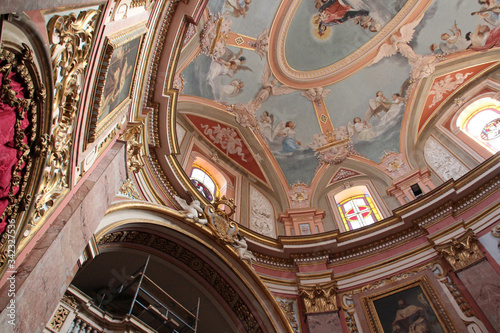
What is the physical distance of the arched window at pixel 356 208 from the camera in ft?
38.3

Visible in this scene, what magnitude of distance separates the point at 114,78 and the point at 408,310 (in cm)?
771

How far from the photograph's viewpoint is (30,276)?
3.71 meters

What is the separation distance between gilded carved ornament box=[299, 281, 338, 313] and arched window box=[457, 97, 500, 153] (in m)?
6.48

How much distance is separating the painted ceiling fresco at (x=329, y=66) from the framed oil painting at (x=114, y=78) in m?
5.91

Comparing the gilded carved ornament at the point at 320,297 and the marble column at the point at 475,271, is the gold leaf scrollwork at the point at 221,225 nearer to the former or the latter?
the gilded carved ornament at the point at 320,297

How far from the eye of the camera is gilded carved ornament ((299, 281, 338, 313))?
28.5ft

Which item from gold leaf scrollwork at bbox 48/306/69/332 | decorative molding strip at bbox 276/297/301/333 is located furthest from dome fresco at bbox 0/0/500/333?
decorative molding strip at bbox 276/297/301/333

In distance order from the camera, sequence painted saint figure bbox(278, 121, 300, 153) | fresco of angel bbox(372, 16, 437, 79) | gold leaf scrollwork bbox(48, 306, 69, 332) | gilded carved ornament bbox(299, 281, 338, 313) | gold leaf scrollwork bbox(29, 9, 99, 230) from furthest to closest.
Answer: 1. painted saint figure bbox(278, 121, 300, 153)
2. fresco of angel bbox(372, 16, 437, 79)
3. gilded carved ornament bbox(299, 281, 338, 313)
4. gold leaf scrollwork bbox(48, 306, 69, 332)
5. gold leaf scrollwork bbox(29, 9, 99, 230)

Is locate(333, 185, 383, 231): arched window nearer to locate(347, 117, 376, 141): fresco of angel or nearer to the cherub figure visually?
locate(347, 117, 376, 141): fresco of angel

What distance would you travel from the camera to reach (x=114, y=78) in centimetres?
581

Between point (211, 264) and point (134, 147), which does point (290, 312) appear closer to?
point (211, 264)

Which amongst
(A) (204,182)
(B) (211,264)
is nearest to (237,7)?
(A) (204,182)

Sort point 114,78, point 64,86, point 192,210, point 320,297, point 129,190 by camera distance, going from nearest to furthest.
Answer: point 64,86 < point 114,78 < point 129,190 < point 192,210 < point 320,297

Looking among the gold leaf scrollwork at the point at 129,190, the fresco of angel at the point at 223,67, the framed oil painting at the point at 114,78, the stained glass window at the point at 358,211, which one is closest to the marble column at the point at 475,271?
the stained glass window at the point at 358,211
